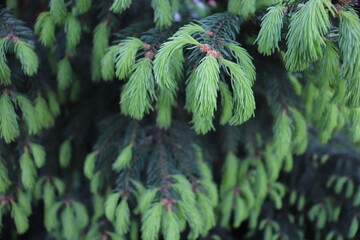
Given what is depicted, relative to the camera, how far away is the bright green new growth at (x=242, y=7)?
3.92ft

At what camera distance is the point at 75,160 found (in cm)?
190

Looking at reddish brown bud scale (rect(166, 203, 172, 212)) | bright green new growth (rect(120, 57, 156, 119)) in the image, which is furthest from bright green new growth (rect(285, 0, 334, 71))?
reddish brown bud scale (rect(166, 203, 172, 212))

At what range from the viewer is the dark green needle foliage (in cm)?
100

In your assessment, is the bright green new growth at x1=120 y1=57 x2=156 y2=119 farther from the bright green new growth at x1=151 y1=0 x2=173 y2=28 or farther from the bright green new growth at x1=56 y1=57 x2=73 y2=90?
the bright green new growth at x1=56 y1=57 x2=73 y2=90

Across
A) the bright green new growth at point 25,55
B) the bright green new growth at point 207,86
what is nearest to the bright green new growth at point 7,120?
the bright green new growth at point 25,55

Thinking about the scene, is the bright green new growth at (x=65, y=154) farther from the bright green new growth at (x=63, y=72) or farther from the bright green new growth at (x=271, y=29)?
the bright green new growth at (x=271, y=29)

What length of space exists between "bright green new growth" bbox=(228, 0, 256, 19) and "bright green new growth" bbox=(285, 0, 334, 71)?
28cm

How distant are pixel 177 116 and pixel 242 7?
0.86 meters

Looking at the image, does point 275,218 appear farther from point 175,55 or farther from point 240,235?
point 175,55

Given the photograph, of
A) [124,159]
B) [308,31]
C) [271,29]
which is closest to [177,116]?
[124,159]

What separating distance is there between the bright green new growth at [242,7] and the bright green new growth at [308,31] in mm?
280

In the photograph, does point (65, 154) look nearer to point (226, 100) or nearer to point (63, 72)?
Result: point (63, 72)

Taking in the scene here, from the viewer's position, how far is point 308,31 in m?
0.88

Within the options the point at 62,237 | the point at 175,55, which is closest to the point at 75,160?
the point at 62,237
